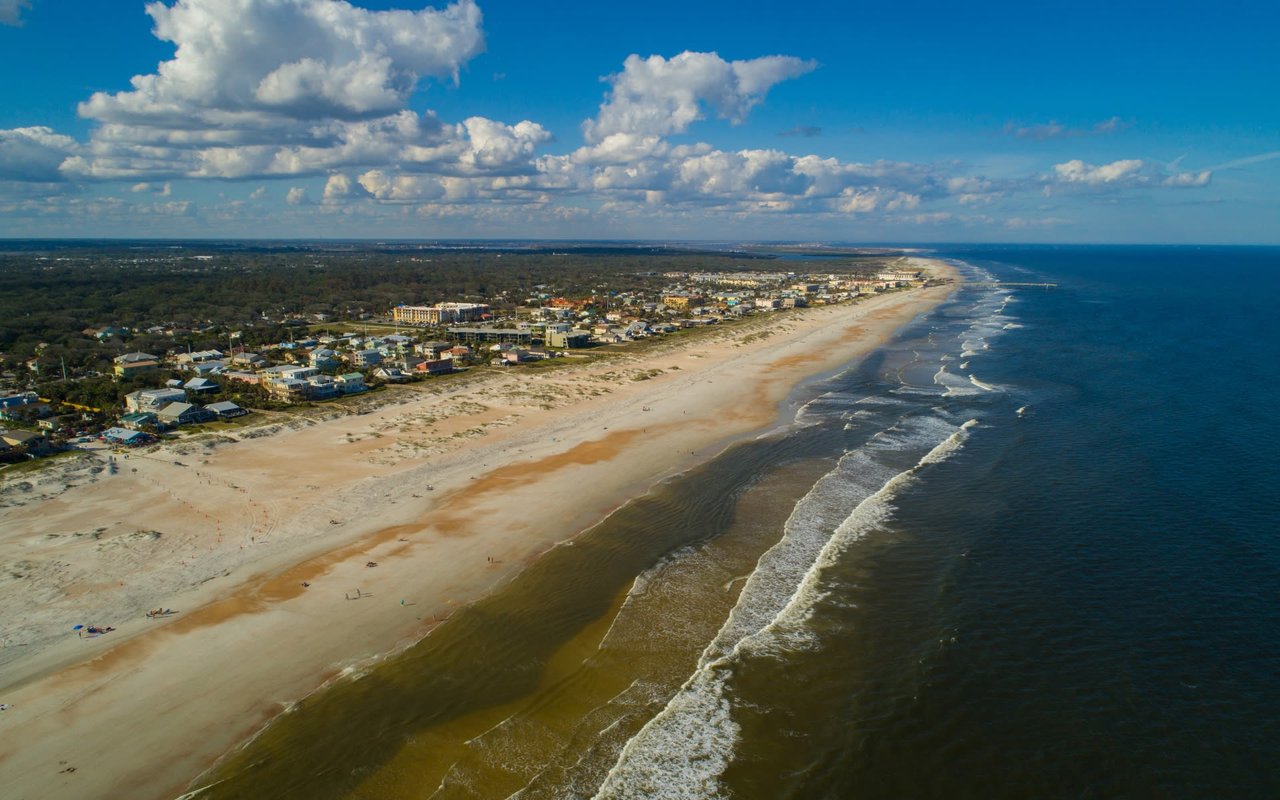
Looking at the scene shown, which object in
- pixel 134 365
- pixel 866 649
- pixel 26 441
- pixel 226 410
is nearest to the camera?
pixel 866 649

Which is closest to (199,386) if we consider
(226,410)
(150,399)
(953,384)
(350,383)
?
(150,399)

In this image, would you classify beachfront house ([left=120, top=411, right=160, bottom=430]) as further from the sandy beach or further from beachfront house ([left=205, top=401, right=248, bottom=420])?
the sandy beach

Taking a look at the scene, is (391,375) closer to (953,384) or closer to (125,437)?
(125,437)

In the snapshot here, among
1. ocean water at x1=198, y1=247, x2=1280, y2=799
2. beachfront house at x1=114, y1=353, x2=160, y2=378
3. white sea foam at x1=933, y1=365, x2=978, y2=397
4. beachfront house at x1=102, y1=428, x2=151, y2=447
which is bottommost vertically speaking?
ocean water at x1=198, y1=247, x2=1280, y2=799

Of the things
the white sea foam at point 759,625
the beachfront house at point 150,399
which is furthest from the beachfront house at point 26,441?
the white sea foam at point 759,625

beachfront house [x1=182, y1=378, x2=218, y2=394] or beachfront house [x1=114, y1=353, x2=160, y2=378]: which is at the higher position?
beachfront house [x1=114, y1=353, x2=160, y2=378]

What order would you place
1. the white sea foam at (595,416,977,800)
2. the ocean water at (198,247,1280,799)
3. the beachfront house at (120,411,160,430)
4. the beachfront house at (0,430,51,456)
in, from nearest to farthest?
the white sea foam at (595,416,977,800) < the ocean water at (198,247,1280,799) < the beachfront house at (0,430,51,456) < the beachfront house at (120,411,160,430)

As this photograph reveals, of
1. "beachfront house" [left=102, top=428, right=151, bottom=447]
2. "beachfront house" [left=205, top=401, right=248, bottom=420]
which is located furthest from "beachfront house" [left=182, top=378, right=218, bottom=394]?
"beachfront house" [left=102, top=428, right=151, bottom=447]
